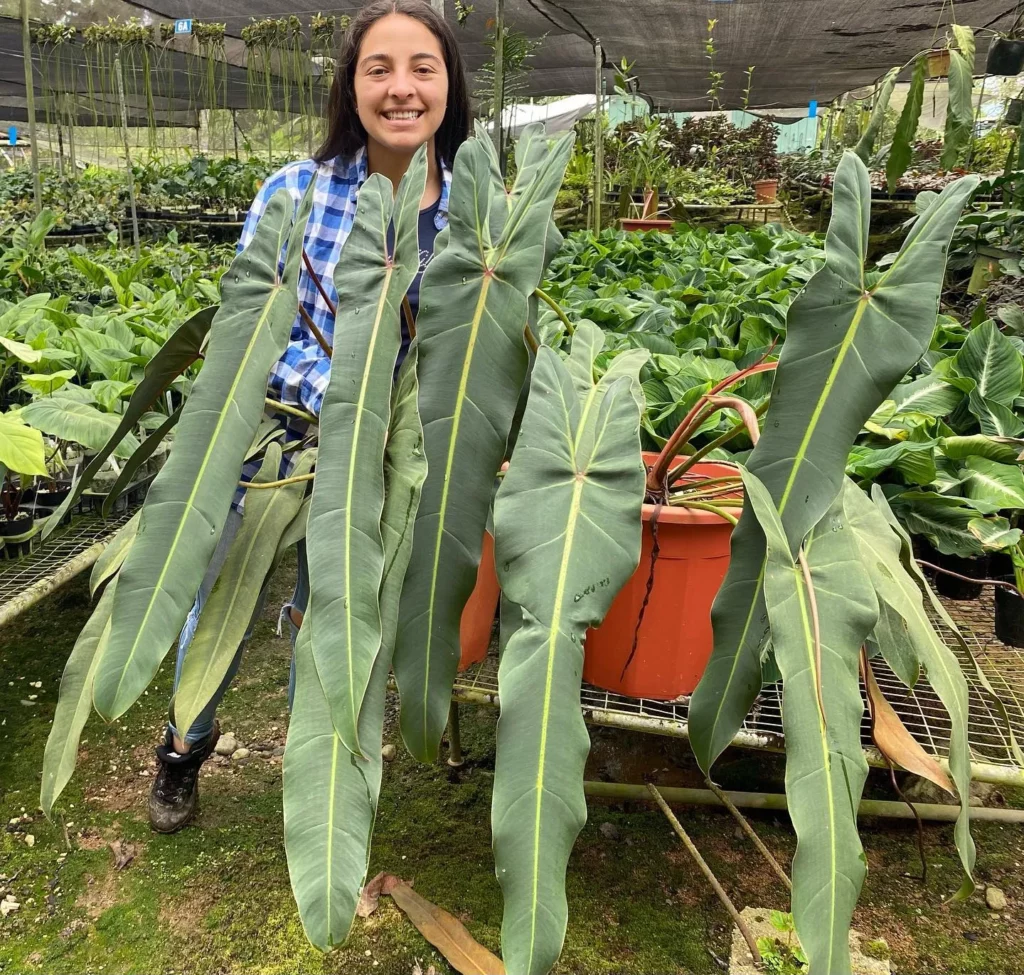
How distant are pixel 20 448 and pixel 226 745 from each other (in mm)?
812

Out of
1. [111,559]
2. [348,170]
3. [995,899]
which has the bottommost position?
[995,899]

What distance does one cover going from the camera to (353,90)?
145 cm

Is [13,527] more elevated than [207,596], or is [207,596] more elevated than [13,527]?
[207,596]

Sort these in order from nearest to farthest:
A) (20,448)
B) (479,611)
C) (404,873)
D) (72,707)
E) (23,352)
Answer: (72,707), (479,611), (20,448), (404,873), (23,352)

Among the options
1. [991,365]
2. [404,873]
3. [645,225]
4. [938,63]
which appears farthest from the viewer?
[645,225]

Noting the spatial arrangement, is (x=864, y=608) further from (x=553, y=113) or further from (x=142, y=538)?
(x=553, y=113)

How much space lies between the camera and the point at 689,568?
43.1 inches

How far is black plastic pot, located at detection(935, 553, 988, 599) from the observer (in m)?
Answer: 1.57

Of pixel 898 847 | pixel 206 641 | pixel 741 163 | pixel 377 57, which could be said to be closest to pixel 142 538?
pixel 206 641

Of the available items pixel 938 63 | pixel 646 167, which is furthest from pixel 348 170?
pixel 646 167

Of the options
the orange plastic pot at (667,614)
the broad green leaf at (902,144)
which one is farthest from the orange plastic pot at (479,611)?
the broad green leaf at (902,144)

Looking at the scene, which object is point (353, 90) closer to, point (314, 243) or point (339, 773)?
point (314, 243)

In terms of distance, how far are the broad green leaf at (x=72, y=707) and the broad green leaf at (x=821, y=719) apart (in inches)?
27.3

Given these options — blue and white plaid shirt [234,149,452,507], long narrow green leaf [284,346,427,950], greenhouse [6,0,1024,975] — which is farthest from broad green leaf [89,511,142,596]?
long narrow green leaf [284,346,427,950]
